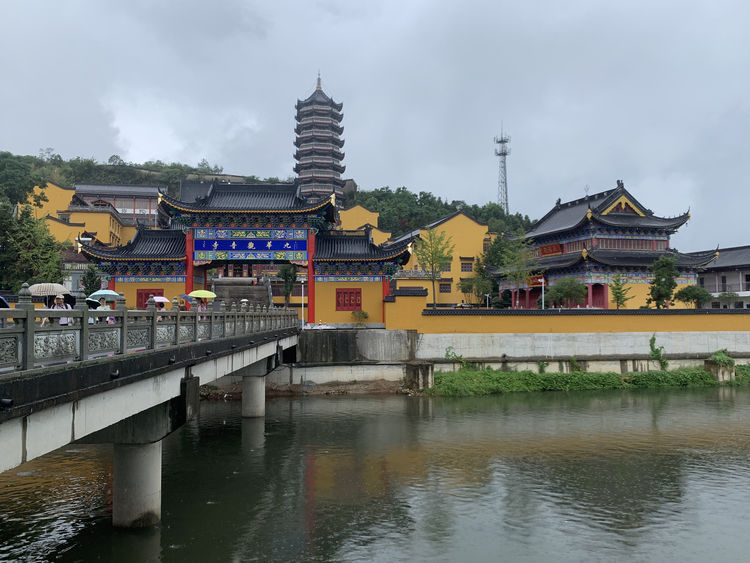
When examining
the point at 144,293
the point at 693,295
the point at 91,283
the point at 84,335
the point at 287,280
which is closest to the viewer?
the point at 84,335

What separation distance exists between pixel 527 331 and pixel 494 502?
62.7ft

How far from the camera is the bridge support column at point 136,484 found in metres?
11.8

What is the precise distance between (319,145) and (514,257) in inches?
1519

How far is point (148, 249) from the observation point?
37062 mm

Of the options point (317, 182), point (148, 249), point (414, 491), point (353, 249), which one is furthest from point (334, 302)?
point (317, 182)

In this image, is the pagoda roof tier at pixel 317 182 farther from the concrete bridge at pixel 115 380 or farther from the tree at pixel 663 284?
the concrete bridge at pixel 115 380

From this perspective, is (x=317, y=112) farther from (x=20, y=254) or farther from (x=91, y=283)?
(x=20, y=254)

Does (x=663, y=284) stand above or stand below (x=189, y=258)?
below

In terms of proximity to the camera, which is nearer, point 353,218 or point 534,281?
point 534,281

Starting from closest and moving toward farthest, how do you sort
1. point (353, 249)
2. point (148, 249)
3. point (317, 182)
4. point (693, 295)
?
point (353, 249) → point (148, 249) → point (693, 295) → point (317, 182)

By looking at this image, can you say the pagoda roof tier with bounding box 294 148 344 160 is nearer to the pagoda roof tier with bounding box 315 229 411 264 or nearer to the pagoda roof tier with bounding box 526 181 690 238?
the pagoda roof tier with bounding box 526 181 690 238

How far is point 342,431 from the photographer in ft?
72.7

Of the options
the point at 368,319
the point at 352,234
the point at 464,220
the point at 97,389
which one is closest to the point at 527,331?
the point at 368,319

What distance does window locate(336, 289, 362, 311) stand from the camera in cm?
3572
